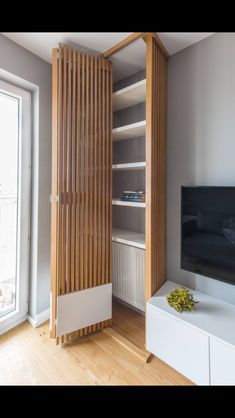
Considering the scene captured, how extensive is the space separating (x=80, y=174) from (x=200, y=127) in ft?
3.59

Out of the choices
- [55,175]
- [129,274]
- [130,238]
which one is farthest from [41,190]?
[129,274]

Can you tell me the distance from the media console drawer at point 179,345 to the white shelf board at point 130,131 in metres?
1.52

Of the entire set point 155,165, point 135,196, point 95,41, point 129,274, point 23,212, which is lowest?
point 129,274

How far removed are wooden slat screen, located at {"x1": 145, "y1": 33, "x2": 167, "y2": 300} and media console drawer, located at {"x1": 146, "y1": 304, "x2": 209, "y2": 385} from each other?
0.24 meters

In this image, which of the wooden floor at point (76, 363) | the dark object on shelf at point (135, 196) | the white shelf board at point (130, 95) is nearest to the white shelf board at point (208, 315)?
the wooden floor at point (76, 363)

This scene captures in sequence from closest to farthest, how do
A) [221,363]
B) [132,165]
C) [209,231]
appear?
[221,363] → [209,231] → [132,165]

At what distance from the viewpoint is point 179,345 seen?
149cm

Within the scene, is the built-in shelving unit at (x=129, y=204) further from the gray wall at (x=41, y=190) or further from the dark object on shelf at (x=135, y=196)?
the gray wall at (x=41, y=190)

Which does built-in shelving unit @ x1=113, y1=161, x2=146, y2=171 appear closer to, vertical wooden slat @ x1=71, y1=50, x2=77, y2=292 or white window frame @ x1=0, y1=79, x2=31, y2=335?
vertical wooden slat @ x1=71, y1=50, x2=77, y2=292

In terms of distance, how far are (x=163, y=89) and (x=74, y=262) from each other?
1.74 meters

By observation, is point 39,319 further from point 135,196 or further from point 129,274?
point 135,196

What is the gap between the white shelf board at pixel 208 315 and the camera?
1325mm

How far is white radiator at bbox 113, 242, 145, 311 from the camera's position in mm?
2188
